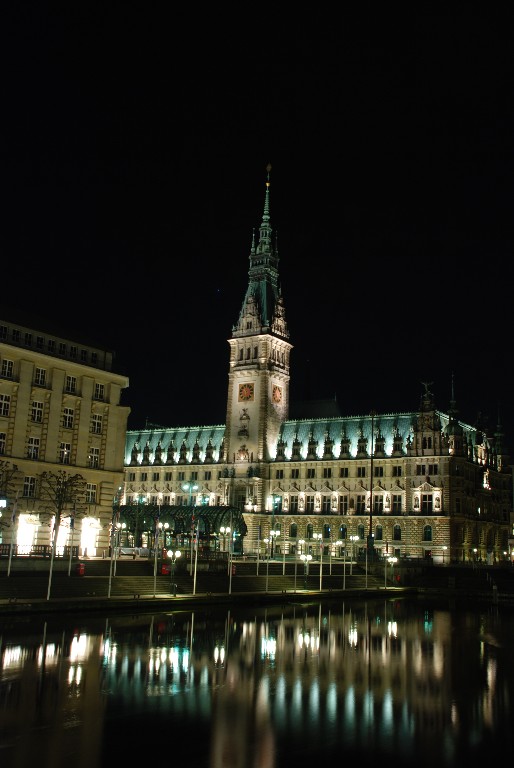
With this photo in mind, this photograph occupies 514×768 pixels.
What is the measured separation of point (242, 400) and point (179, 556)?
67.2 meters

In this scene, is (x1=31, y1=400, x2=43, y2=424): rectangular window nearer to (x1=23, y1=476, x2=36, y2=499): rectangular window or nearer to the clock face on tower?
(x1=23, y1=476, x2=36, y2=499): rectangular window

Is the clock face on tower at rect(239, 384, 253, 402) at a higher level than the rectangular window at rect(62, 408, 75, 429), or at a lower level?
higher

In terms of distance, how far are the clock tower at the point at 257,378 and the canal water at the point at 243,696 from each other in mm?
99005

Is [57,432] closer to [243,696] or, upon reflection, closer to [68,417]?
[68,417]

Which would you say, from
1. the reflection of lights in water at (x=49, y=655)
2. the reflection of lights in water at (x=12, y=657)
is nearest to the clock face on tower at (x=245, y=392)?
the reflection of lights in water at (x=49, y=655)

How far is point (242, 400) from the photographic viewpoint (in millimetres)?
147625

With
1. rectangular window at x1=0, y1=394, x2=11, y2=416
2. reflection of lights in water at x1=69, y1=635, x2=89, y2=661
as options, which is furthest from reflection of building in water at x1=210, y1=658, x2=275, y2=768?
rectangular window at x1=0, y1=394, x2=11, y2=416

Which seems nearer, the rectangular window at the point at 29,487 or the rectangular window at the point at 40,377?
the rectangular window at the point at 29,487

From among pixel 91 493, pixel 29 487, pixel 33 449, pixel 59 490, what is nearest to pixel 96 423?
pixel 91 493

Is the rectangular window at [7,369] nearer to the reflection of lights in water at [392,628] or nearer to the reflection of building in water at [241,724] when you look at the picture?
the reflection of lights in water at [392,628]

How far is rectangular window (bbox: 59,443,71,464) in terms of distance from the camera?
81.8 metres

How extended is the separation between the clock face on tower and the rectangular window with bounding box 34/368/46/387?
68.3m

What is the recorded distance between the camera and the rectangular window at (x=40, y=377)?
80625 millimetres

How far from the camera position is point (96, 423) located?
284ft
